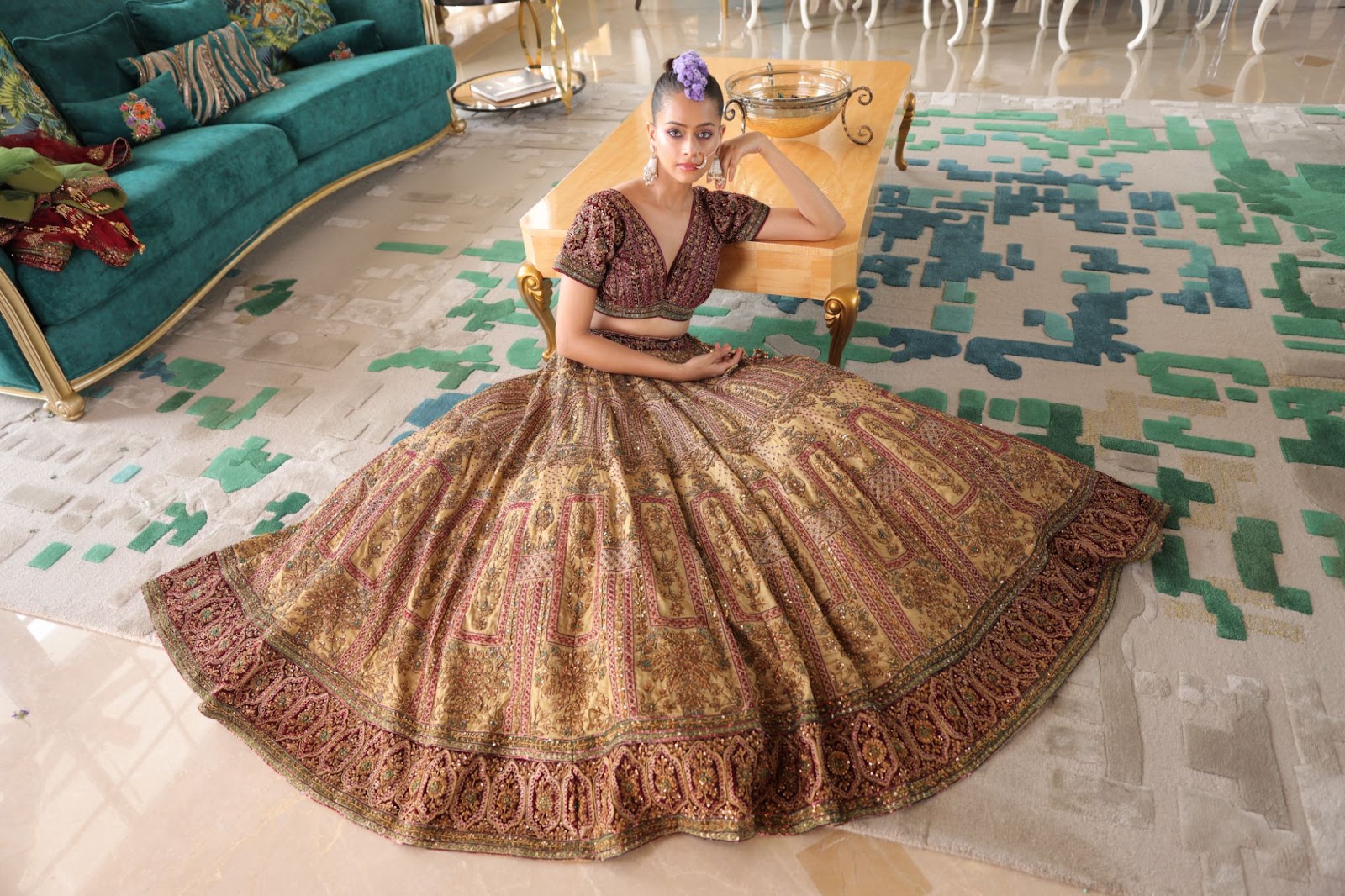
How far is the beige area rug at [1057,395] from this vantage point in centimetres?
142

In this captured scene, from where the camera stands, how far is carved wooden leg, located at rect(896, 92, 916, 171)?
337cm

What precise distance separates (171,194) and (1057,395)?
2814mm

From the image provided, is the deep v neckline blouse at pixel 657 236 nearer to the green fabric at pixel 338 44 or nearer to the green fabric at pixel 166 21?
the green fabric at pixel 166 21

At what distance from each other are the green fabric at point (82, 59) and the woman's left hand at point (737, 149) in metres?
2.54

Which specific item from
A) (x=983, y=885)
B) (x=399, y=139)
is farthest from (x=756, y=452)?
(x=399, y=139)

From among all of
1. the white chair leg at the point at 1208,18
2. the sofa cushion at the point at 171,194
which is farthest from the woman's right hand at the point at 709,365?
the white chair leg at the point at 1208,18

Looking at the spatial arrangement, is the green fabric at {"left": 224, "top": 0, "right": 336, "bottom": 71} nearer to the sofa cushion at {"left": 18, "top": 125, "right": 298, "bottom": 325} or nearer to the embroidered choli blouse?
the sofa cushion at {"left": 18, "top": 125, "right": 298, "bottom": 325}

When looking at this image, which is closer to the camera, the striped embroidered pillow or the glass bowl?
the glass bowl

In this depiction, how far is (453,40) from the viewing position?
5.98m

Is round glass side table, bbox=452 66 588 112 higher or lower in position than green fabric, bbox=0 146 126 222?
lower

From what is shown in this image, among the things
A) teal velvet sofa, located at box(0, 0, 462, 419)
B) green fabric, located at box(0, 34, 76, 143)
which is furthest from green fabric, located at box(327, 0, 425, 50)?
green fabric, located at box(0, 34, 76, 143)

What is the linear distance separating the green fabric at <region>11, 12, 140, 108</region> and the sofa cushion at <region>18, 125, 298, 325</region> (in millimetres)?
251

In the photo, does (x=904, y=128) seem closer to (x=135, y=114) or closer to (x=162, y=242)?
(x=162, y=242)

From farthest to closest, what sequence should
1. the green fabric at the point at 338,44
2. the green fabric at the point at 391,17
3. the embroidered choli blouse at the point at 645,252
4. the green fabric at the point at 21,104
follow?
the green fabric at the point at 391,17
the green fabric at the point at 338,44
the green fabric at the point at 21,104
the embroidered choli blouse at the point at 645,252
